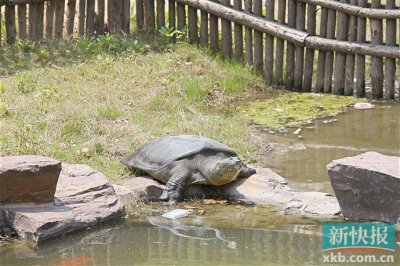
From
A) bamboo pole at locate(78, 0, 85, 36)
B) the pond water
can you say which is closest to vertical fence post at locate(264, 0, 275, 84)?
bamboo pole at locate(78, 0, 85, 36)

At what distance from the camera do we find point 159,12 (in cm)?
1177

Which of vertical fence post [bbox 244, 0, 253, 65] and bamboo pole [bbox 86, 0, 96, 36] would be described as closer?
vertical fence post [bbox 244, 0, 253, 65]

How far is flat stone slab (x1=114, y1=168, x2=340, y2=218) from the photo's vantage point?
664 centimetres

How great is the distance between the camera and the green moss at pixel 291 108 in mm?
9523

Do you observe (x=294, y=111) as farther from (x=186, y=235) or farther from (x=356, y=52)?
(x=186, y=235)

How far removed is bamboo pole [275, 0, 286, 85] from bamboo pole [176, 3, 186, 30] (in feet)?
4.73

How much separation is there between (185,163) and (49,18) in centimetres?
494

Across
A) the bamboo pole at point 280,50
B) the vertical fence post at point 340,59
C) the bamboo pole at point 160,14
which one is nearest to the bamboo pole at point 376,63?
the vertical fence post at point 340,59

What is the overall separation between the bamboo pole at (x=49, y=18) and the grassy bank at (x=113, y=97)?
33 centimetres

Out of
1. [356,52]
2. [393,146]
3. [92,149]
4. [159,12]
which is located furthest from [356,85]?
[92,149]

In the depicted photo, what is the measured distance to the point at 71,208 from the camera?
6.22 metres

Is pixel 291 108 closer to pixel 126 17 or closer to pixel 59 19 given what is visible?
pixel 126 17

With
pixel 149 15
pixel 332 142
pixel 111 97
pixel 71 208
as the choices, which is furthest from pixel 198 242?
pixel 149 15

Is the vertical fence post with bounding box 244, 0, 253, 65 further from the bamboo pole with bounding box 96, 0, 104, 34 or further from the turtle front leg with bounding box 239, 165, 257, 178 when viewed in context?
the turtle front leg with bounding box 239, 165, 257, 178
